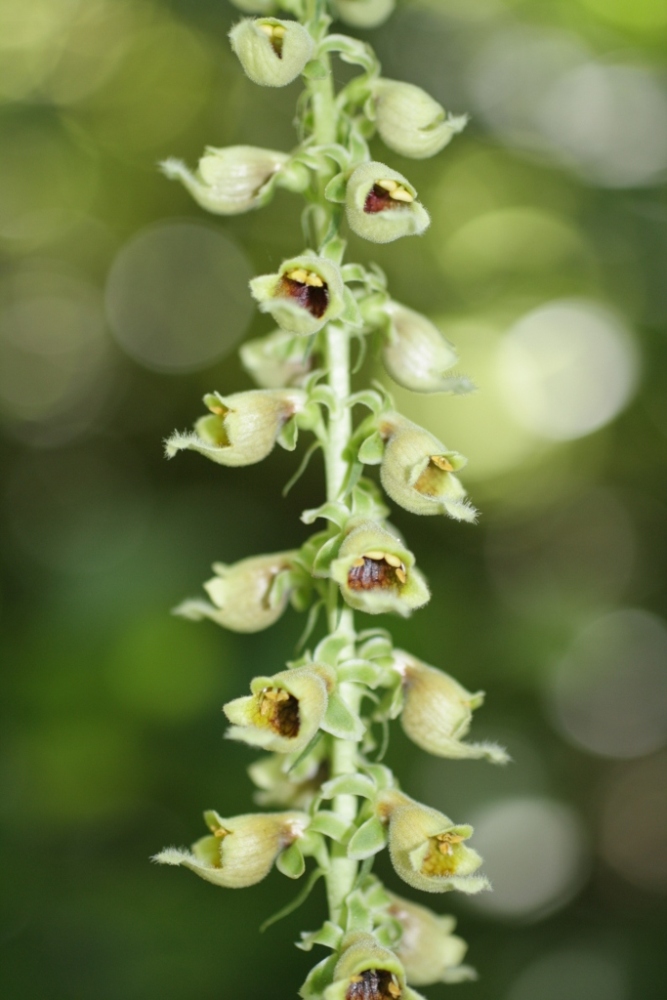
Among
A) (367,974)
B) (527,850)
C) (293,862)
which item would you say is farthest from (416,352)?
(527,850)

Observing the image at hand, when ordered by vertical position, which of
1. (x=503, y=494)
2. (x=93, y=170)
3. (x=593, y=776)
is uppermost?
(x=93, y=170)

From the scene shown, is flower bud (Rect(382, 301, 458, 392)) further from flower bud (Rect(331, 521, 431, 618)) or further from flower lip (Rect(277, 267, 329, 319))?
flower bud (Rect(331, 521, 431, 618))

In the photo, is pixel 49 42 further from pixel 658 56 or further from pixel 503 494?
pixel 503 494

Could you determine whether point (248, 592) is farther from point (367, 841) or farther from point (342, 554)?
point (367, 841)

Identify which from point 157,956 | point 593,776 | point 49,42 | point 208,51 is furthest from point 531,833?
point 49,42

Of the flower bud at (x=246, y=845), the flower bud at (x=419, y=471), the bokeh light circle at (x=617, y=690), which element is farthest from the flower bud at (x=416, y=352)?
the bokeh light circle at (x=617, y=690)
